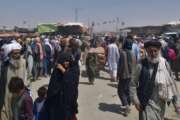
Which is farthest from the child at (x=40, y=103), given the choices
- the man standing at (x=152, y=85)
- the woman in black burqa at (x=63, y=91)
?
the man standing at (x=152, y=85)

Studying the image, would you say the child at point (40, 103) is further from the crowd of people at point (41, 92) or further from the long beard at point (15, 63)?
the long beard at point (15, 63)

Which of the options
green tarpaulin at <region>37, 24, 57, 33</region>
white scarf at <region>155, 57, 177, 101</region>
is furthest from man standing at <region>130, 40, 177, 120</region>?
green tarpaulin at <region>37, 24, 57, 33</region>

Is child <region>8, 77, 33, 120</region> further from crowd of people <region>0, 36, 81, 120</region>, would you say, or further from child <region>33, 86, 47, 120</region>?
child <region>33, 86, 47, 120</region>

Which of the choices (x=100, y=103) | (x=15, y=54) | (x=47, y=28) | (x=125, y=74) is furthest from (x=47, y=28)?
(x=15, y=54)

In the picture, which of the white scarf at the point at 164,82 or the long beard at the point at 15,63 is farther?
the long beard at the point at 15,63

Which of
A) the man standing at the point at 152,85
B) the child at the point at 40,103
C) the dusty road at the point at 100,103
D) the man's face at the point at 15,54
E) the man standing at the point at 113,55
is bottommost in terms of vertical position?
the dusty road at the point at 100,103

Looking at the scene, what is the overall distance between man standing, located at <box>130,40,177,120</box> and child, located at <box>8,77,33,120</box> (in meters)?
1.33

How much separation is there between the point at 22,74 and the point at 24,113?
1.22 m

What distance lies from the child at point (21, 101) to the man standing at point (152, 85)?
4.38 feet

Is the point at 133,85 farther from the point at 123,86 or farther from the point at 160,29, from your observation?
the point at 160,29

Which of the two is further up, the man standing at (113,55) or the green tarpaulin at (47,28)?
the man standing at (113,55)

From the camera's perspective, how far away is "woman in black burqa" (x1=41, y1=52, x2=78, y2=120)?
6.58 meters

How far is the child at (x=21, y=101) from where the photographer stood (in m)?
6.48

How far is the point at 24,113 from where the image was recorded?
21.3 ft
